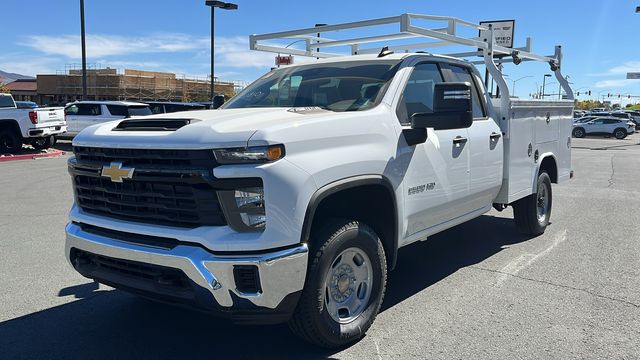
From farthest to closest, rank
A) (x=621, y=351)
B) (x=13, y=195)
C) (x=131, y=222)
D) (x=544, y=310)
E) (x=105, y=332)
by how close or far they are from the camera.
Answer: (x=13, y=195)
(x=544, y=310)
(x=105, y=332)
(x=621, y=351)
(x=131, y=222)

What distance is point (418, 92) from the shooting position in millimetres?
4574

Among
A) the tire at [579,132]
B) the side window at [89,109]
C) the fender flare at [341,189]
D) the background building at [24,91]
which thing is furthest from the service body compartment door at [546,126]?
the background building at [24,91]

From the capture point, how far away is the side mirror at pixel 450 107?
156 inches

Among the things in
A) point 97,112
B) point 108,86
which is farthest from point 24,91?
point 97,112

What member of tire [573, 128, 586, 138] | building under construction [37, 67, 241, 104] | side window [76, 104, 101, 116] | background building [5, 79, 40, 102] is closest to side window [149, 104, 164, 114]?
side window [76, 104, 101, 116]

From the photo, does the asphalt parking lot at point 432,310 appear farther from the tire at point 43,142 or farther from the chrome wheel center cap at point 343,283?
the tire at point 43,142

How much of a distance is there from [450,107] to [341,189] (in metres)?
1.15

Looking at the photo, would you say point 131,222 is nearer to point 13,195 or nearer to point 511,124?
point 511,124

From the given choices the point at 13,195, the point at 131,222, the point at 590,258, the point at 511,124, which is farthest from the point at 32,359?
the point at 13,195

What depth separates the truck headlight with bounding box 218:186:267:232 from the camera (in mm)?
3037

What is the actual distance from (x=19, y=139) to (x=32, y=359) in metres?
16.3

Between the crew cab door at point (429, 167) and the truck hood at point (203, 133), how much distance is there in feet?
2.78

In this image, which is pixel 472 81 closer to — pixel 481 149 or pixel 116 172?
pixel 481 149

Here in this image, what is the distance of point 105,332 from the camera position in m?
3.99
